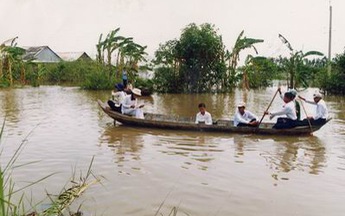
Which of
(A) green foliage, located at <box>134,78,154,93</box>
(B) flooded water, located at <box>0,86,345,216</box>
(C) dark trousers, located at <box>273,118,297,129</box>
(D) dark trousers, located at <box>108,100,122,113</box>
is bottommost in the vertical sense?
(B) flooded water, located at <box>0,86,345,216</box>

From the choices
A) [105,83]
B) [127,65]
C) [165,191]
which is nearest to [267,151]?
[165,191]

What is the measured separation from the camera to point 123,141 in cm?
902

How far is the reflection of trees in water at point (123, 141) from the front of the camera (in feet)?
24.5

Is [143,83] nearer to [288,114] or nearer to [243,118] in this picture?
[243,118]

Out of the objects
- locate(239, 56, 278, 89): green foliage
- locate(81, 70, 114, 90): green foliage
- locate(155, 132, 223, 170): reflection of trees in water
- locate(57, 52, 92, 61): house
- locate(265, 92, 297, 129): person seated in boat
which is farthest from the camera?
locate(57, 52, 92, 61): house

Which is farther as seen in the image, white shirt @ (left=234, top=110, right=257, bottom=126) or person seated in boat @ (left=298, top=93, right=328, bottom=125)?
white shirt @ (left=234, top=110, right=257, bottom=126)

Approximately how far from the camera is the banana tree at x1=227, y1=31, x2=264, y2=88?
2756 cm

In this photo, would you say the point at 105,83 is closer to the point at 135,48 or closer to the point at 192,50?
the point at 135,48

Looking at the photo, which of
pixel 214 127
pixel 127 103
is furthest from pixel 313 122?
pixel 127 103

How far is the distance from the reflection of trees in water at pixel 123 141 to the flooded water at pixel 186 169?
2 cm

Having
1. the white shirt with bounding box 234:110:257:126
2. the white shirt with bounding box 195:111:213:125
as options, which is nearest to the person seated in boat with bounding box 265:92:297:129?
the white shirt with bounding box 234:110:257:126

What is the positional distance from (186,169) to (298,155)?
8.40 feet

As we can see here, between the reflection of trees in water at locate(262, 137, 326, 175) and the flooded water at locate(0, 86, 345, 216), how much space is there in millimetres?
18

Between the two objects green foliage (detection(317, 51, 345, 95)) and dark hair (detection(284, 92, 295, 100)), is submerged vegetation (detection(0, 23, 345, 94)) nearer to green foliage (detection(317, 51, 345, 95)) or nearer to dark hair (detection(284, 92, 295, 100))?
green foliage (detection(317, 51, 345, 95))
